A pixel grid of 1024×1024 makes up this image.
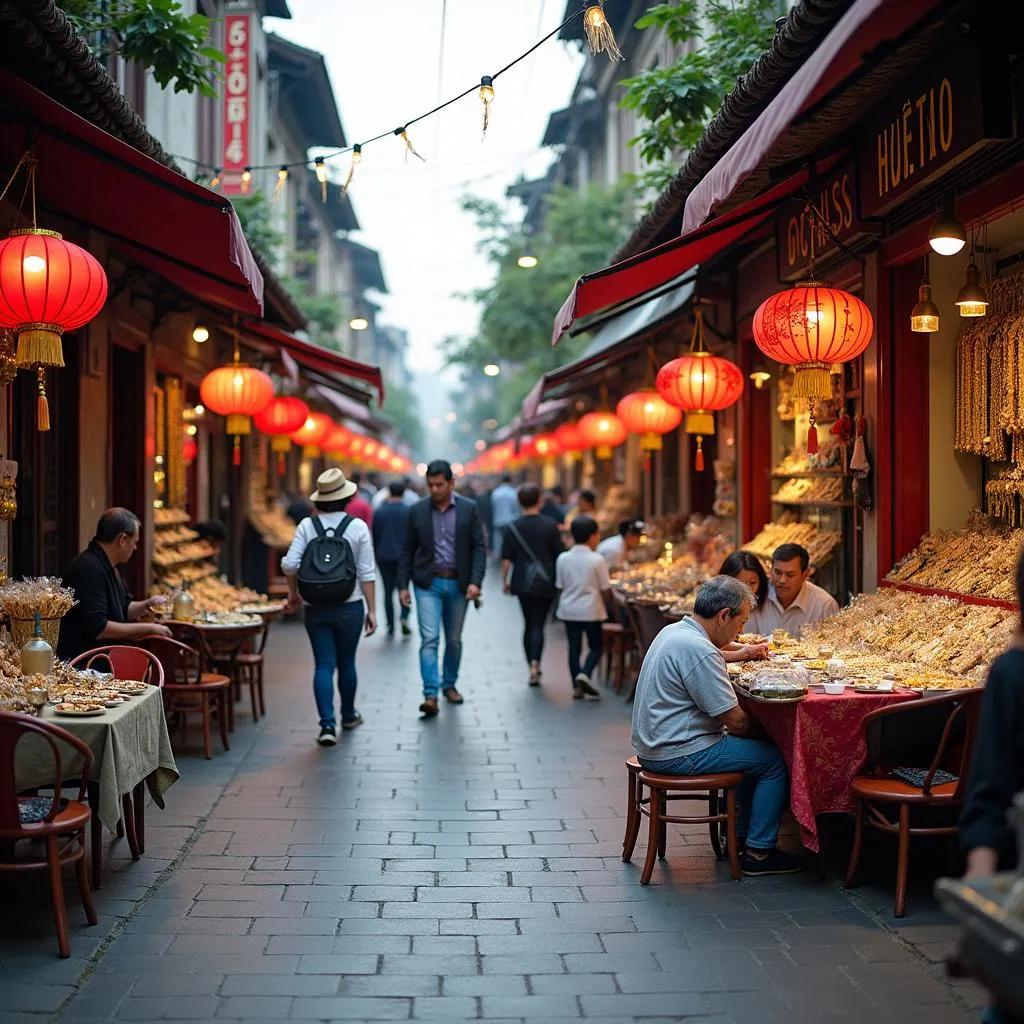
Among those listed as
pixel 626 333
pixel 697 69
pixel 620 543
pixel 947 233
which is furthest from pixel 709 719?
pixel 626 333

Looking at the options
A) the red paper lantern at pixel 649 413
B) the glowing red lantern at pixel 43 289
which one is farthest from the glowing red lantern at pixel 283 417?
the glowing red lantern at pixel 43 289

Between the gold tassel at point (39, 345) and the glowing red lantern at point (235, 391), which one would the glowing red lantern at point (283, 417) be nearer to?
the glowing red lantern at point (235, 391)

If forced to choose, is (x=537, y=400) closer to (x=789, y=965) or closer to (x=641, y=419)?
(x=641, y=419)

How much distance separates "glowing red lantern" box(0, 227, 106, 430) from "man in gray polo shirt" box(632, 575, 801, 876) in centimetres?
351

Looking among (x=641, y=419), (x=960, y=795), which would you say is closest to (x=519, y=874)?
(x=960, y=795)

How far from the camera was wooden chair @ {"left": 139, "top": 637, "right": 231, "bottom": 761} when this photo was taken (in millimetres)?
8656

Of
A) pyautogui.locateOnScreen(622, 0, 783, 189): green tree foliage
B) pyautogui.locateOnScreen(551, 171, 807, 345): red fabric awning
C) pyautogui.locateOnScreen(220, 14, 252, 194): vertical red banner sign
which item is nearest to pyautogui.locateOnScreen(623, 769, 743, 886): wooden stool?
pyautogui.locateOnScreen(551, 171, 807, 345): red fabric awning

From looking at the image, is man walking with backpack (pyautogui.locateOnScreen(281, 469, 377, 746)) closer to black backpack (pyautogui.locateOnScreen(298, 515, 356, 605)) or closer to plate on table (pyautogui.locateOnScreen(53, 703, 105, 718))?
black backpack (pyautogui.locateOnScreen(298, 515, 356, 605))

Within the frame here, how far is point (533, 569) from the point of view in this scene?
12.2 metres

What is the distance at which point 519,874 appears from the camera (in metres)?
6.18

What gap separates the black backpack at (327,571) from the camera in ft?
31.2

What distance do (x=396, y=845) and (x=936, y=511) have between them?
4.28 metres

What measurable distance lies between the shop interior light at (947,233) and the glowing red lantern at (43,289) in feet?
14.5

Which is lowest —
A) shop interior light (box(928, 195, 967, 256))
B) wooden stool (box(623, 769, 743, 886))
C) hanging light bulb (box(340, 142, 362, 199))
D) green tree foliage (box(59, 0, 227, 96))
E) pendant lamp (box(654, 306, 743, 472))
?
wooden stool (box(623, 769, 743, 886))
